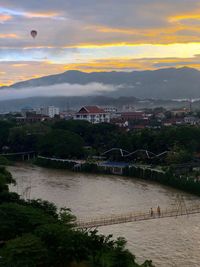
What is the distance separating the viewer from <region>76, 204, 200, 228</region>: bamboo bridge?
14.9 meters

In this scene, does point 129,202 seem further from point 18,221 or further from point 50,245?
point 50,245

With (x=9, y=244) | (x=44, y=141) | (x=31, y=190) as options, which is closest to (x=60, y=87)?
(x=44, y=141)

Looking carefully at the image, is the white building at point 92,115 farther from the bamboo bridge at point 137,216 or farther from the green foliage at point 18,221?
the green foliage at point 18,221

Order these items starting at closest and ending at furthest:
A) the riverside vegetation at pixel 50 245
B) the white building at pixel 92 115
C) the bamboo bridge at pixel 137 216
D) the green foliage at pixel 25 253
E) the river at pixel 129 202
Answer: the green foliage at pixel 25 253
the riverside vegetation at pixel 50 245
the river at pixel 129 202
the bamboo bridge at pixel 137 216
the white building at pixel 92 115

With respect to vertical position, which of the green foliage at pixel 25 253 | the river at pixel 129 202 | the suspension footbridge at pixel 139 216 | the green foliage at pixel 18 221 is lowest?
the river at pixel 129 202

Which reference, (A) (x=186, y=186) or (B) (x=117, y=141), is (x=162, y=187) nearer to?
(A) (x=186, y=186)

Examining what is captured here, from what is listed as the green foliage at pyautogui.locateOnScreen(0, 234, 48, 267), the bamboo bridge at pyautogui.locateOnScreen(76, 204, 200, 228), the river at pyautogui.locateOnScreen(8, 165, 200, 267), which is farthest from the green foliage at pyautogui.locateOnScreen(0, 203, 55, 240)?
the river at pyautogui.locateOnScreen(8, 165, 200, 267)

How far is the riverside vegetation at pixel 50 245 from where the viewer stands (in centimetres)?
1069

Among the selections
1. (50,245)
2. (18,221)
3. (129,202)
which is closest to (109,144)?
(129,202)

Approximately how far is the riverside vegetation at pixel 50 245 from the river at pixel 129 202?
212 centimetres

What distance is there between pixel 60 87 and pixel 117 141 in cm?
15999

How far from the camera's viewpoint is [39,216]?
1281 centimetres

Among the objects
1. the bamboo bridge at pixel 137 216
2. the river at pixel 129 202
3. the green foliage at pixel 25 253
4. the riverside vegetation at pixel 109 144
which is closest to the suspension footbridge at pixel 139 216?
the bamboo bridge at pixel 137 216

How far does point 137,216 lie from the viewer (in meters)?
16.4
